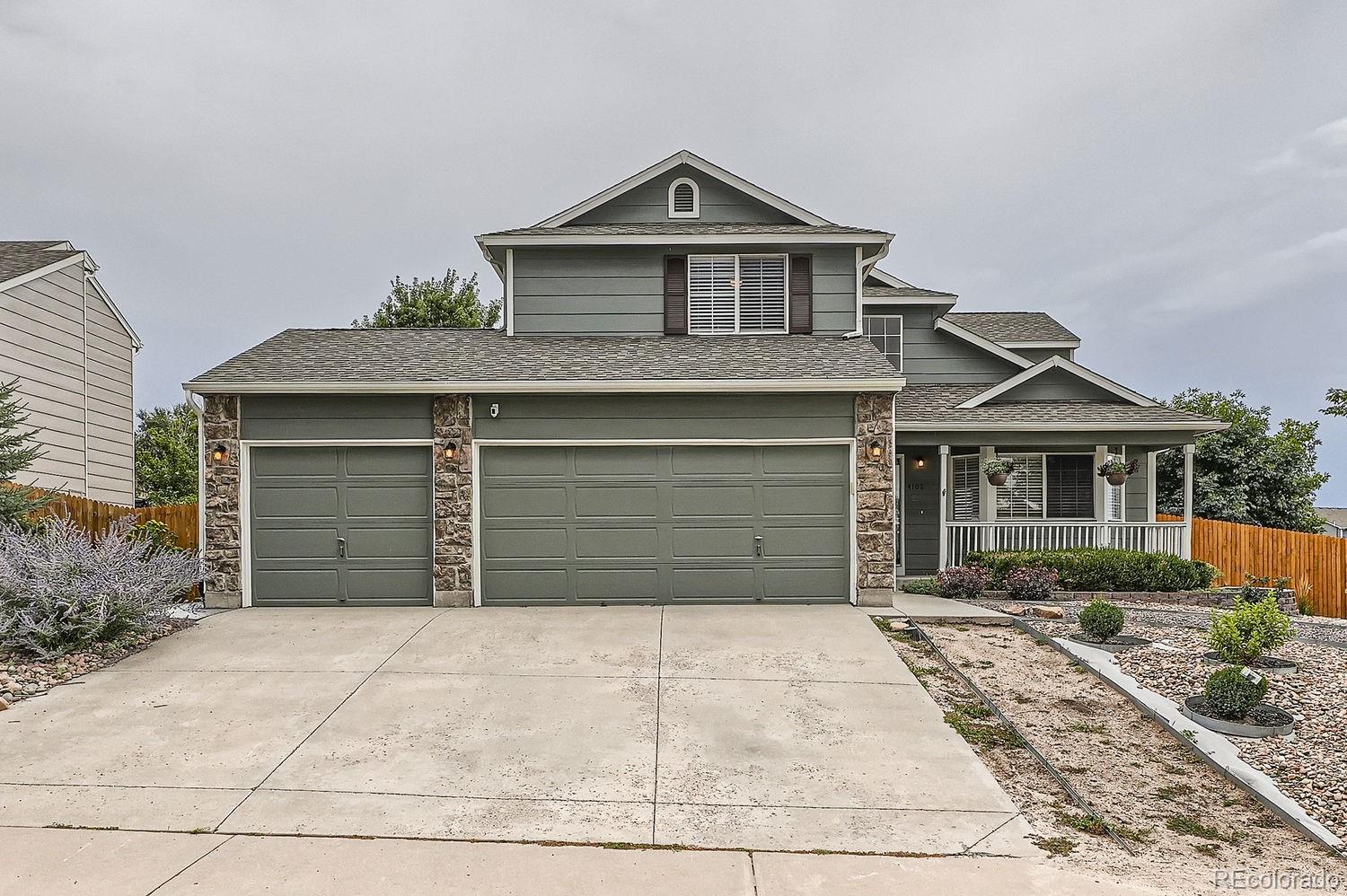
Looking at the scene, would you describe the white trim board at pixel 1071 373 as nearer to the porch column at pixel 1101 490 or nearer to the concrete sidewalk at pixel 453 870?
the porch column at pixel 1101 490

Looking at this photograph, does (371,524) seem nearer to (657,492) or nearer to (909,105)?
(657,492)

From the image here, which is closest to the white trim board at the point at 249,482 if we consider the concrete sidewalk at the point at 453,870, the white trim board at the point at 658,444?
the white trim board at the point at 658,444

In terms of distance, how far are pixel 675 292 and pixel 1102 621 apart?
7443 millimetres

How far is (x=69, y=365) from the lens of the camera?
13.8 meters

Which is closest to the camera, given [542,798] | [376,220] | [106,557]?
[542,798]

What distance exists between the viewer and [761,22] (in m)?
13.4

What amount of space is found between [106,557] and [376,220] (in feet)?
65.7

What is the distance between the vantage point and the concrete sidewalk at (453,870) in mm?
3330

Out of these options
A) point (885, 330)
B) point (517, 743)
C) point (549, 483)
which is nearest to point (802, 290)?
point (885, 330)

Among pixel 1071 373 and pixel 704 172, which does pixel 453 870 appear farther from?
pixel 1071 373

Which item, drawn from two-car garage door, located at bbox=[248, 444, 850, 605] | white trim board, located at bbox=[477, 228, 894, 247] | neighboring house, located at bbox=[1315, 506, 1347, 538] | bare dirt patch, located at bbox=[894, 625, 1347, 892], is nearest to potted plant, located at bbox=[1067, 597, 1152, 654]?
bare dirt patch, located at bbox=[894, 625, 1347, 892]

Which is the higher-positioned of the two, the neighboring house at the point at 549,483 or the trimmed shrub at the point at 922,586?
the neighboring house at the point at 549,483

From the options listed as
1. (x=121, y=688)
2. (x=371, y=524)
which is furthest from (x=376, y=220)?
(x=121, y=688)

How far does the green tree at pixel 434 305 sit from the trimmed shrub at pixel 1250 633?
72.8 ft
